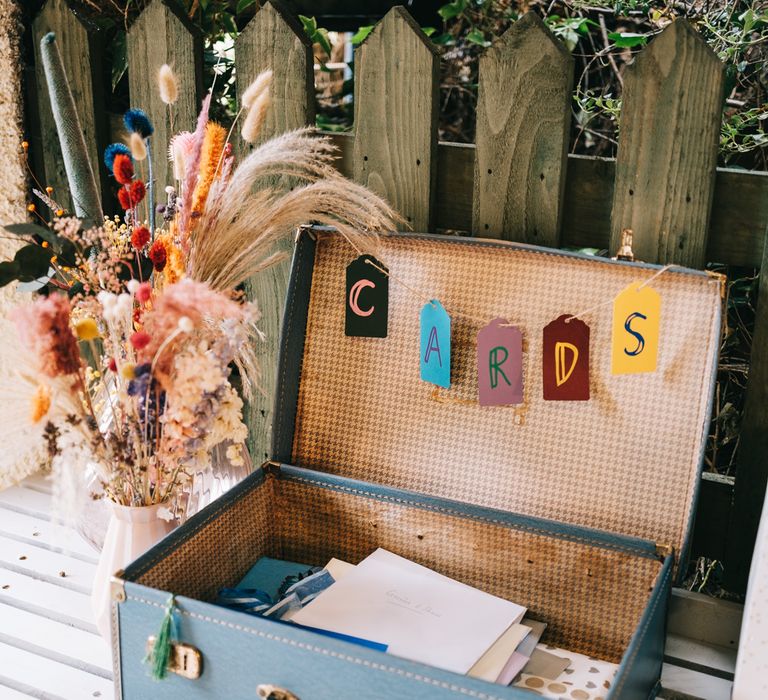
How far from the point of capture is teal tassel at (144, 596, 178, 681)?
114cm

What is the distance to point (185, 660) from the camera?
1149 mm

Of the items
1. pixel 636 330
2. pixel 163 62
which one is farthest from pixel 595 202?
pixel 163 62

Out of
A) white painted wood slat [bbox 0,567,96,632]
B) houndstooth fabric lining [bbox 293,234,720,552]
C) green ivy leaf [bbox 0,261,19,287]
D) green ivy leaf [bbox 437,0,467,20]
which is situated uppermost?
green ivy leaf [bbox 437,0,467,20]

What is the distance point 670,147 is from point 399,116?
1.60ft

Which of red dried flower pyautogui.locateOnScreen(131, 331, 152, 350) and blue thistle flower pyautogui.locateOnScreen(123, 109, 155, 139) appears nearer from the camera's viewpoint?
red dried flower pyautogui.locateOnScreen(131, 331, 152, 350)

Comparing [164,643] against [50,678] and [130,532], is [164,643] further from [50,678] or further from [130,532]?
[50,678]

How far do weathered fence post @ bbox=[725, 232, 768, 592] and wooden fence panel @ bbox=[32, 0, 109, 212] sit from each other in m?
1.40

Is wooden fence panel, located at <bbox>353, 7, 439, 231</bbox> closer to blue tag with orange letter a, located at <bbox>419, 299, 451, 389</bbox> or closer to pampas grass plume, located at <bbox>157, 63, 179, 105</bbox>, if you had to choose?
blue tag with orange letter a, located at <bbox>419, 299, 451, 389</bbox>

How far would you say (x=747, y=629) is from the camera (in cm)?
127

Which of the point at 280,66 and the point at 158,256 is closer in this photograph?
the point at 158,256

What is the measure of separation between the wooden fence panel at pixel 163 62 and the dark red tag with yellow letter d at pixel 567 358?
91 centimetres

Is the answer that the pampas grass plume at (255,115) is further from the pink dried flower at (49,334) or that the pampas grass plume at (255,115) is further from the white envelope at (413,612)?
the white envelope at (413,612)

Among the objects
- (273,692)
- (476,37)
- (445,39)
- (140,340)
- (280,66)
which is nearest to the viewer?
(273,692)

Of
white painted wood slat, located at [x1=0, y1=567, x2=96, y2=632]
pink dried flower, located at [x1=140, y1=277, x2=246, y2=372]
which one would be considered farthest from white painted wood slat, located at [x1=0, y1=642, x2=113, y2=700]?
pink dried flower, located at [x1=140, y1=277, x2=246, y2=372]
